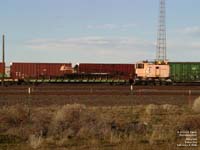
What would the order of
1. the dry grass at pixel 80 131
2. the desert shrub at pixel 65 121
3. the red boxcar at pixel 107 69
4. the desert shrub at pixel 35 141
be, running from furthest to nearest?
the red boxcar at pixel 107 69 < the desert shrub at pixel 65 121 < the dry grass at pixel 80 131 < the desert shrub at pixel 35 141

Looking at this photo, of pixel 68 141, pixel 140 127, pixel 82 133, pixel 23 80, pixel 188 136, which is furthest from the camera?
pixel 23 80

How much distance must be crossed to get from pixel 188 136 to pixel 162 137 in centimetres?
157

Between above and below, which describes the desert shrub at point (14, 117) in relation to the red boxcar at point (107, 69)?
below

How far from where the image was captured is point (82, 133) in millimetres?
15320

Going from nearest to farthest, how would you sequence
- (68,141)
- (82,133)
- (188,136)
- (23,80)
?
(188,136)
(68,141)
(82,133)
(23,80)

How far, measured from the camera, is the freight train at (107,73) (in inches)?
2776

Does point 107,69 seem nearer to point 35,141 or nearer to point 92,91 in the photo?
point 92,91

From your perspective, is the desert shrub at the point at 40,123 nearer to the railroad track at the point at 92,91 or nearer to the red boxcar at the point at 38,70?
the railroad track at the point at 92,91

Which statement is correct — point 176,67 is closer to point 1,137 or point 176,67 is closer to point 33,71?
point 33,71

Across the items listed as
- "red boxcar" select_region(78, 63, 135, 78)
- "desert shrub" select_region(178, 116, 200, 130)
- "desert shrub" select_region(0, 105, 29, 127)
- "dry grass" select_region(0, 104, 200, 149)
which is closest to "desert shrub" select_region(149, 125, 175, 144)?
"dry grass" select_region(0, 104, 200, 149)

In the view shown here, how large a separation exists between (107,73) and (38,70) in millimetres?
10027

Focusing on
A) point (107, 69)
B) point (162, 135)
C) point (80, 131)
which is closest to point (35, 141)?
point (80, 131)

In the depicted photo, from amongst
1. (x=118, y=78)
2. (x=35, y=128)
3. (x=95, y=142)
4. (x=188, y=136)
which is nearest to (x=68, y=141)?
(x=95, y=142)

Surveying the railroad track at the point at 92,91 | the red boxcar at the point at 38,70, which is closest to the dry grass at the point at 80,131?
the railroad track at the point at 92,91
